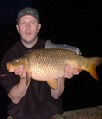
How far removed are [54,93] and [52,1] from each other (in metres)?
35.8

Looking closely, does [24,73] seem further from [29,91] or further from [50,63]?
[29,91]

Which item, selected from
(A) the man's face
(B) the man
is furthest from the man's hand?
(A) the man's face

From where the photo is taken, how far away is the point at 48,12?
131ft

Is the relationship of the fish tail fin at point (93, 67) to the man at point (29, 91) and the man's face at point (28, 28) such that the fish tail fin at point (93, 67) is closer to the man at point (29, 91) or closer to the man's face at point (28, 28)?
the man at point (29, 91)

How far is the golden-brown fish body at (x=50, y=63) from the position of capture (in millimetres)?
3232

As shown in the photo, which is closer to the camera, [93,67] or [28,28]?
[93,67]

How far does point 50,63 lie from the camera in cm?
326

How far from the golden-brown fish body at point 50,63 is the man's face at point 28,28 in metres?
0.29

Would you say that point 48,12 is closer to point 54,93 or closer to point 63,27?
point 63,27

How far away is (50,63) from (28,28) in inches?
21.6

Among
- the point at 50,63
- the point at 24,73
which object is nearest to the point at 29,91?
the point at 24,73

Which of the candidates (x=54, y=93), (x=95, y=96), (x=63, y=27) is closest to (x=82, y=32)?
(x=63, y=27)

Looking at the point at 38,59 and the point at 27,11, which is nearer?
the point at 38,59

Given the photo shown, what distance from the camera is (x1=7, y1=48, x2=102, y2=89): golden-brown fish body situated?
3.23 metres
